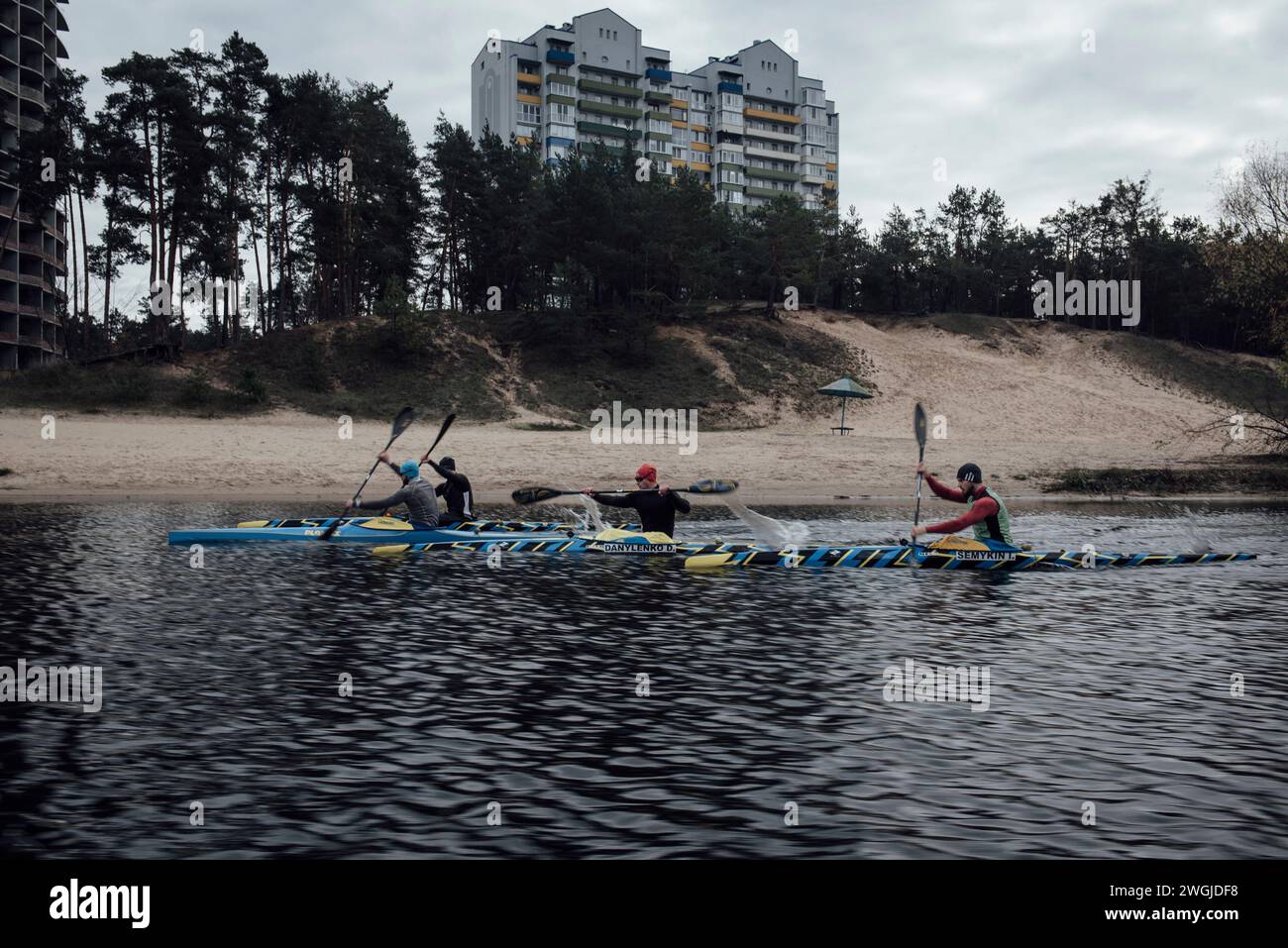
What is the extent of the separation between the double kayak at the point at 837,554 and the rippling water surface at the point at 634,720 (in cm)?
126

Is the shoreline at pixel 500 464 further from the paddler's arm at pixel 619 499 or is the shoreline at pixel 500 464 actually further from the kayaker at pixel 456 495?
the paddler's arm at pixel 619 499

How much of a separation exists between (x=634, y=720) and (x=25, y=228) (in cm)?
9690

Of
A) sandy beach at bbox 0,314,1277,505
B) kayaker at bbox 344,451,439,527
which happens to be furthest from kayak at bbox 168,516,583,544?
sandy beach at bbox 0,314,1277,505

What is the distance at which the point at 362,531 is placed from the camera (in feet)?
69.0

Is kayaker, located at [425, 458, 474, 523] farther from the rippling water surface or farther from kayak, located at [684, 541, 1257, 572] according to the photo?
kayak, located at [684, 541, 1257, 572]

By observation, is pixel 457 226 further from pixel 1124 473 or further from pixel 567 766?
pixel 567 766

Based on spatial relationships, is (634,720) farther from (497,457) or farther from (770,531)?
(497,457)

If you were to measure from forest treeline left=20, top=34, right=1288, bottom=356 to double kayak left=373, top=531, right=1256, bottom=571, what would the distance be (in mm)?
27069

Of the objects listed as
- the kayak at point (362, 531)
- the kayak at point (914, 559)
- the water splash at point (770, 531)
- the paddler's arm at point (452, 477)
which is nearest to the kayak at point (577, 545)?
the kayak at point (362, 531)

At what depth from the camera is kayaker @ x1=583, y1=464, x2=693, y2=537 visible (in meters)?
20.1

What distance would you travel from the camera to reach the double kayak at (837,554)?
61.6 feet

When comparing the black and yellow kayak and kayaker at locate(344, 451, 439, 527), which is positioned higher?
kayaker at locate(344, 451, 439, 527)
